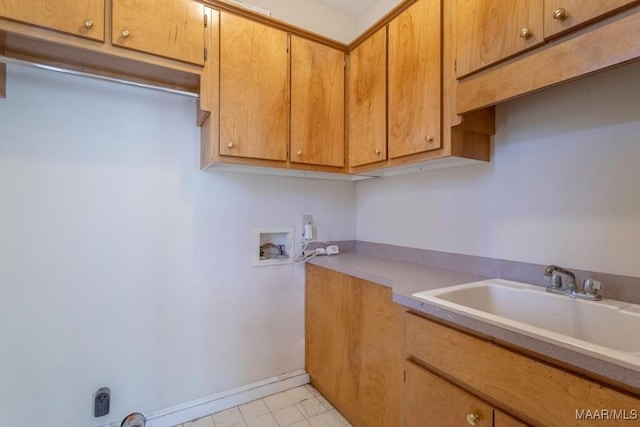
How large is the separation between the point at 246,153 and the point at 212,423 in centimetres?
155

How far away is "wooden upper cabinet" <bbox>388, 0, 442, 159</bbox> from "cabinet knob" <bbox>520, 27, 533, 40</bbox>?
352 millimetres

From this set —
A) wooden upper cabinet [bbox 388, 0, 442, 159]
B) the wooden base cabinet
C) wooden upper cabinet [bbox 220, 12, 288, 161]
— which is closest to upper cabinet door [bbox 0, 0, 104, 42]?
wooden upper cabinet [bbox 220, 12, 288, 161]

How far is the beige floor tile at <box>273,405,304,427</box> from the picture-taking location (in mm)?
1724

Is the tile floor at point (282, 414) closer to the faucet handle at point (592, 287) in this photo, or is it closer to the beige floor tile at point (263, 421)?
the beige floor tile at point (263, 421)

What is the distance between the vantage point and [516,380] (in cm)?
83

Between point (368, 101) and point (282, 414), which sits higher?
point (368, 101)

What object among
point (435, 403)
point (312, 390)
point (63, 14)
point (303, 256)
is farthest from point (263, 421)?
point (63, 14)

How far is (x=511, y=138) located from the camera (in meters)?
1.40

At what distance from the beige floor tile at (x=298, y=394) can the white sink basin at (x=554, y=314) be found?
1288 mm

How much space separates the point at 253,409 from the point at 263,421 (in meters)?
0.14

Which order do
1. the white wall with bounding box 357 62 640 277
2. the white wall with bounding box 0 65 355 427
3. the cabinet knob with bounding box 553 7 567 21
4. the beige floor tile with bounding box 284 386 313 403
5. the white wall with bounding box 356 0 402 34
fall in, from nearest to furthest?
the cabinet knob with bounding box 553 7 567 21 < the white wall with bounding box 357 62 640 277 < the white wall with bounding box 0 65 355 427 < the beige floor tile with bounding box 284 386 313 403 < the white wall with bounding box 356 0 402 34

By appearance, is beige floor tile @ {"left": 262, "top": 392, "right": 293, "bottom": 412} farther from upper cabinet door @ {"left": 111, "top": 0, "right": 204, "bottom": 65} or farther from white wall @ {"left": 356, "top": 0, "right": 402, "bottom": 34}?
white wall @ {"left": 356, "top": 0, "right": 402, "bottom": 34}

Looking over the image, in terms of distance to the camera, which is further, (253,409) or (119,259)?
(253,409)

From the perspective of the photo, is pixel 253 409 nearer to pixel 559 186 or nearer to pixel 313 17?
pixel 559 186
